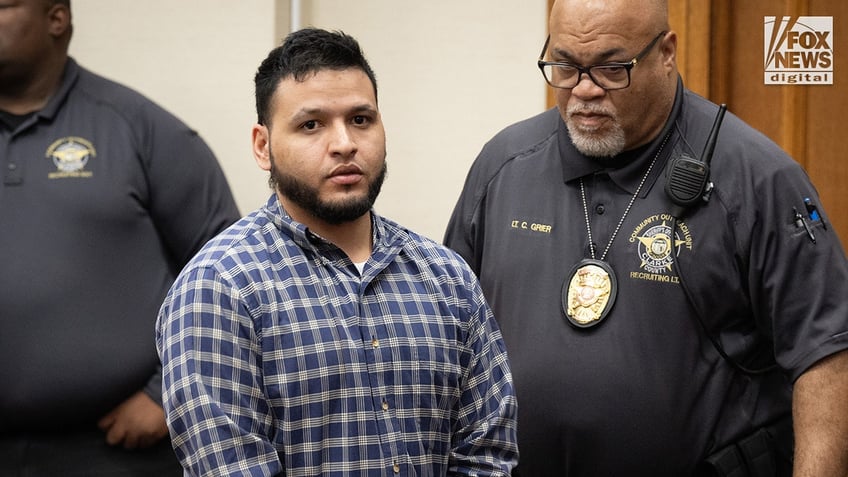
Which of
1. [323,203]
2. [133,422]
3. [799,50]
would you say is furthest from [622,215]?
[133,422]

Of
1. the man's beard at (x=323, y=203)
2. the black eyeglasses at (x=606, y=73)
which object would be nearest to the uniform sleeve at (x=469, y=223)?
the black eyeglasses at (x=606, y=73)

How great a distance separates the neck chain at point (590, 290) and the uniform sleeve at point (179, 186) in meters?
0.98

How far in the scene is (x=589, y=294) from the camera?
6.51ft

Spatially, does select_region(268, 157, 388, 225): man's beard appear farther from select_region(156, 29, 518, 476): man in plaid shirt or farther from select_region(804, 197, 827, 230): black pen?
select_region(804, 197, 827, 230): black pen

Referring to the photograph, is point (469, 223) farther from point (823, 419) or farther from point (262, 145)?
point (823, 419)

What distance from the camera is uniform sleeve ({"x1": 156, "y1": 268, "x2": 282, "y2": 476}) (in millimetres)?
1386

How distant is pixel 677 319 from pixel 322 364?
0.78m

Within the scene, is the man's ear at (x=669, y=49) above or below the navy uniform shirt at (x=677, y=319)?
above

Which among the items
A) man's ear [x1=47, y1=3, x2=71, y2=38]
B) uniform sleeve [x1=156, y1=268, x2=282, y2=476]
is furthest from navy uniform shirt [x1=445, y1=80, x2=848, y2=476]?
man's ear [x1=47, y1=3, x2=71, y2=38]

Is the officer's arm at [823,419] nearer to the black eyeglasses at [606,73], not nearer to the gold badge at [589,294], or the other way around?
the gold badge at [589,294]

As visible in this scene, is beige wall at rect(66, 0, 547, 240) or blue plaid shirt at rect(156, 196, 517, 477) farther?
beige wall at rect(66, 0, 547, 240)

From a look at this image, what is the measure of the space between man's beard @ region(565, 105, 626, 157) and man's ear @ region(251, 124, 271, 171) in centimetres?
66

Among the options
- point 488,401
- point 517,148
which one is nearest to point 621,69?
point 517,148

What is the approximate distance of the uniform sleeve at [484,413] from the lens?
1.59 m
